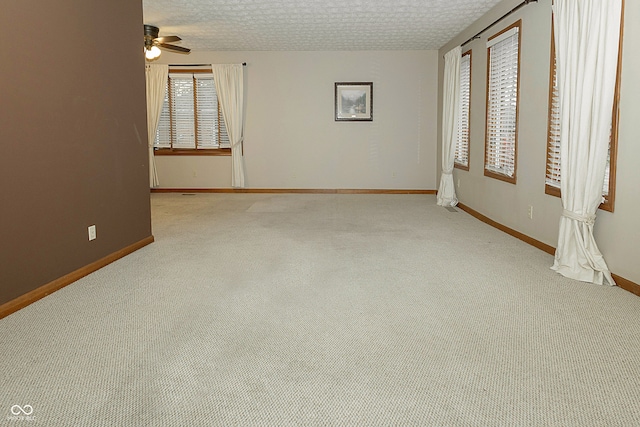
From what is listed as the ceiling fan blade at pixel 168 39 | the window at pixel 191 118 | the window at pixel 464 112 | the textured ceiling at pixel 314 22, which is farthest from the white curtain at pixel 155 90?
the window at pixel 464 112

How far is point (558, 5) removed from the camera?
4.33m

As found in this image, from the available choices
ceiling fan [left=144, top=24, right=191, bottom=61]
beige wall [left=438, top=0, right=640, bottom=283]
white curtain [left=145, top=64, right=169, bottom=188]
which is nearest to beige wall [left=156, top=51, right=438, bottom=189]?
white curtain [left=145, top=64, right=169, bottom=188]

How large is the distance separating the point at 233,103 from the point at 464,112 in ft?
13.7

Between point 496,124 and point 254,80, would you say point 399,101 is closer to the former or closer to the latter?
point 254,80

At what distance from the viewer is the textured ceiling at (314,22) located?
630 cm

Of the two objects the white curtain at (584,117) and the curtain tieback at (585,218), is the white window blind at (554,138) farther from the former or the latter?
the curtain tieback at (585,218)

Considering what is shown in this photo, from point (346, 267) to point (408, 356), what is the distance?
1822 millimetres

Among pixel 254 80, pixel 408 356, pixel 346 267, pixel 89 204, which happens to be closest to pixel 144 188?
pixel 89 204

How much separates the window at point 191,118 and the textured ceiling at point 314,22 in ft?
2.63

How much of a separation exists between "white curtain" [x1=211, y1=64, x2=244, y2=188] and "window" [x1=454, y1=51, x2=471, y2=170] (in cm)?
397

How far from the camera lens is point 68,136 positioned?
3994mm

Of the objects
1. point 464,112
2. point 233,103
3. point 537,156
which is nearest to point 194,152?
point 233,103

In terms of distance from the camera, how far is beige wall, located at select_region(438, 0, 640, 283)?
3.67m

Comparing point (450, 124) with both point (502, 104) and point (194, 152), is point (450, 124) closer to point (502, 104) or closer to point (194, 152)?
point (502, 104)
